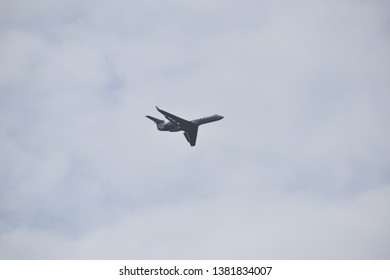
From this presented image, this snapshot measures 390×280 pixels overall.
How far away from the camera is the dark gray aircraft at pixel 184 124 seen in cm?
13512

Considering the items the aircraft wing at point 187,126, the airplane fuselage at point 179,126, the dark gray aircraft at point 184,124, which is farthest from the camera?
the aircraft wing at point 187,126

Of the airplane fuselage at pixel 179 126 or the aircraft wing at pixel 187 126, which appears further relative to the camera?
the aircraft wing at pixel 187 126

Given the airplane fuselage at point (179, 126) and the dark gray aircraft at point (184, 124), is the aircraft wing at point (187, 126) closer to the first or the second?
the dark gray aircraft at point (184, 124)

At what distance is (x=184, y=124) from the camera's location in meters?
137

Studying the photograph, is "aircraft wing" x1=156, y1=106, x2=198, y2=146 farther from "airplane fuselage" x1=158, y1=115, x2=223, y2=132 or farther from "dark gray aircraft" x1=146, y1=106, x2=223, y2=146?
"airplane fuselage" x1=158, y1=115, x2=223, y2=132

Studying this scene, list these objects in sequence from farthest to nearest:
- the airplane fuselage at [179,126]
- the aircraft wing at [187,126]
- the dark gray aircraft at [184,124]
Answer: the aircraft wing at [187,126] < the dark gray aircraft at [184,124] < the airplane fuselage at [179,126]

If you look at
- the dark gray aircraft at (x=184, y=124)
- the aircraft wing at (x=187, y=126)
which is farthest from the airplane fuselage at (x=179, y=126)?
the aircraft wing at (x=187, y=126)

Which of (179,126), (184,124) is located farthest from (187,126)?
(179,126)

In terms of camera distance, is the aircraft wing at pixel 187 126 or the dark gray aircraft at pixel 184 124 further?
the aircraft wing at pixel 187 126
